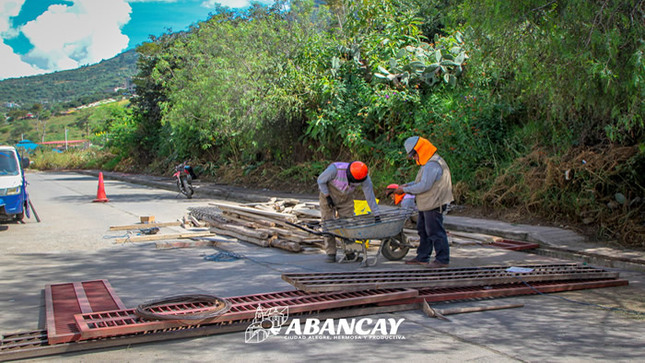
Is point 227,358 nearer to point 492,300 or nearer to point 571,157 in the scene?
point 492,300

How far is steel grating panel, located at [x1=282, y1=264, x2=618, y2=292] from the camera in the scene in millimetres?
6066

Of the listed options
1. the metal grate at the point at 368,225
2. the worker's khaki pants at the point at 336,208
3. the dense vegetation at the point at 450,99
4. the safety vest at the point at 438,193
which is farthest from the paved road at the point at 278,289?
the dense vegetation at the point at 450,99

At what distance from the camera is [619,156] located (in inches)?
415

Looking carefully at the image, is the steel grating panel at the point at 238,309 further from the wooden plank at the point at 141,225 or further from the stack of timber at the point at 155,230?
the wooden plank at the point at 141,225

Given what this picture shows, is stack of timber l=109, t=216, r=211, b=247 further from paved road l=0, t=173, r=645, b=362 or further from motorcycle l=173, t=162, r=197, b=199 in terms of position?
motorcycle l=173, t=162, r=197, b=199

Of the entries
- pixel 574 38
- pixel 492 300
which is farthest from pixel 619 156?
pixel 492 300

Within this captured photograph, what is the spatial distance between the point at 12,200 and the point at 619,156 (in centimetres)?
1277

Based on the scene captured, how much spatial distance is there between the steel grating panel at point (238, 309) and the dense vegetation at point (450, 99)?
4.34 meters

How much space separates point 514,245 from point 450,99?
678cm

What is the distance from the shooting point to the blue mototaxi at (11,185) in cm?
1278

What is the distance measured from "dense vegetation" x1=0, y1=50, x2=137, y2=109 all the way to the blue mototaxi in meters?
149

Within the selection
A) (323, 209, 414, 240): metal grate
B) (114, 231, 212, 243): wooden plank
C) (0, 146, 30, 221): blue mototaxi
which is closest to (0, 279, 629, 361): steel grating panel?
(323, 209, 414, 240): metal grate

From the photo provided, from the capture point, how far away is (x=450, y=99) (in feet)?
51.4

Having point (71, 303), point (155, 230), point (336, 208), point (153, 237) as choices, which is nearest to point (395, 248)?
point (336, 208)
